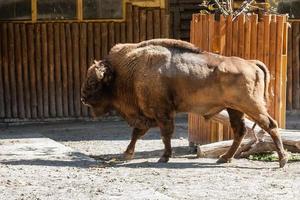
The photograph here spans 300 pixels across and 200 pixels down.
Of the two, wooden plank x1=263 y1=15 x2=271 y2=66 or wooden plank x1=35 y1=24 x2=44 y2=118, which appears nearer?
wooden plank x1=263 y1=15 x2=271 y2=66

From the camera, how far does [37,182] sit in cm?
863

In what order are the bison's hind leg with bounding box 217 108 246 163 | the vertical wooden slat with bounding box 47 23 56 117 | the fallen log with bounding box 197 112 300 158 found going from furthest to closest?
1. the vertical wooden slat with bounding box 47 23 56 117
2. the fallen log with bounding box 197 112 300 158
3. the bison's hind leg with bounding box 217 108 246 163

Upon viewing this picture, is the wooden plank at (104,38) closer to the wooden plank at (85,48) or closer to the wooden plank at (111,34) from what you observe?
the wooden plank at (111,34)

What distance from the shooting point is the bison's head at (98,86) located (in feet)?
33.9

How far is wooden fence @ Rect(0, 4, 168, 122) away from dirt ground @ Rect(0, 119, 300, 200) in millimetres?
3425

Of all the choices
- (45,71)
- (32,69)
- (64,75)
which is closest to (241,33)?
(64,75)

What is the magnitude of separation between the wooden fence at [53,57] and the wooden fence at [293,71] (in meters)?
2.76

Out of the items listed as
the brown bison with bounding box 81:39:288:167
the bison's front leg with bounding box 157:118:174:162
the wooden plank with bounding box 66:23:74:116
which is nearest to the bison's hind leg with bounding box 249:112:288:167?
the brown bison with bounding box 81:39:288:167

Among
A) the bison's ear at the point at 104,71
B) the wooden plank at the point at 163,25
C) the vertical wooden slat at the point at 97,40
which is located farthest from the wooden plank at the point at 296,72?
the bison's ear at the point at 104,71

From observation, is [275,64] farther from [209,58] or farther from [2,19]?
[2,19]

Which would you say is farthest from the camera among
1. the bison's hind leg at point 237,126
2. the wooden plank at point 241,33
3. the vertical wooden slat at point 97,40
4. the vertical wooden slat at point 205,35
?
the vertical wooden slat at point 97,40

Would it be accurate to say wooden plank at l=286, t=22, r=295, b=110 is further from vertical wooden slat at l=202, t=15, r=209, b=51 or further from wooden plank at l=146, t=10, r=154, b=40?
vertical wooden slat at l=202, t=15, r=209, b=51

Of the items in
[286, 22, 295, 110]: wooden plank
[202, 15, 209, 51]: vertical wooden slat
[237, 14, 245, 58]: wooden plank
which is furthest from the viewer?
[286, 22, 295, 110]: wooden plank

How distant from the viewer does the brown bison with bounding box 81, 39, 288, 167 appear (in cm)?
973
